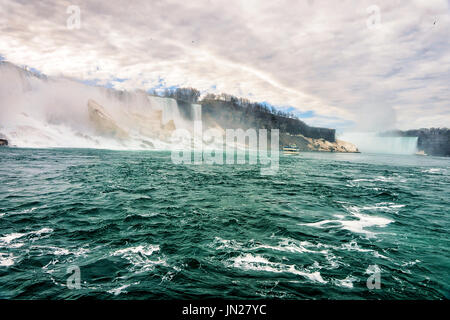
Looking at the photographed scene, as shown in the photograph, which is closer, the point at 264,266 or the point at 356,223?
the point at 264,266

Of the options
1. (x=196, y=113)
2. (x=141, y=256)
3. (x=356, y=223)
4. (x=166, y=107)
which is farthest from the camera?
(x=196, y=113)

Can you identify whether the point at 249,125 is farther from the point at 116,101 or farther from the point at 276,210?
the point at 276,210

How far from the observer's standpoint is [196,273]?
21.6 feet

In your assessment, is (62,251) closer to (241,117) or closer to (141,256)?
(141,256)

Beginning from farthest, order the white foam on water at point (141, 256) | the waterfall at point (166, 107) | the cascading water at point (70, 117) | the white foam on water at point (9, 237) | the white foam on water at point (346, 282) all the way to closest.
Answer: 1. the waterfall at point (166, 107)
2. the cascading water at point (70, 117)
3. the white foam on water at point (9, 237)
4. the white foam on water at point (141, 256)
5. the white foam on water at point (346, 282)

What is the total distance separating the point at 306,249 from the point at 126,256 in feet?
21.5

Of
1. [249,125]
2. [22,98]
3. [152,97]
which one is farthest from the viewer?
[249,125]

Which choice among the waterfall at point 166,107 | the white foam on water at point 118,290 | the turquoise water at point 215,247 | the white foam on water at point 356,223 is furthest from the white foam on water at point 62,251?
the waterfall at point 166,107

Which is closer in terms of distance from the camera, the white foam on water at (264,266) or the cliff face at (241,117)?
the white foam on water at (264,266)

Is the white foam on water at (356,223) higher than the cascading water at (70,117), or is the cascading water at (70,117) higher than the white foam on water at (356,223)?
the cascading water at (70,117)

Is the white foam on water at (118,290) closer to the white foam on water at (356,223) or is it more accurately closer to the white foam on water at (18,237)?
the white foam on water at (18,237)

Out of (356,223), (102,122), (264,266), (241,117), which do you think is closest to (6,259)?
(264,266)

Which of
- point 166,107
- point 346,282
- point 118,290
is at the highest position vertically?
point 166,107

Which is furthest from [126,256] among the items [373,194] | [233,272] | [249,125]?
[249,125]
